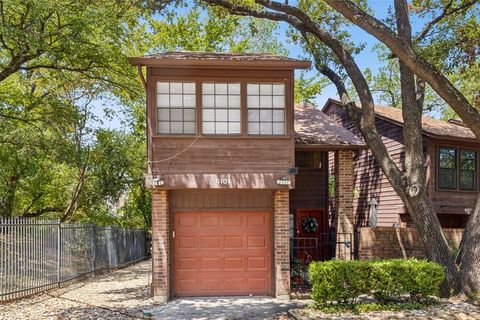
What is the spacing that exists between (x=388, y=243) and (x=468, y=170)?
712 centimetres

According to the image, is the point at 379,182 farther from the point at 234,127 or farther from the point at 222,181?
the point at 222,181

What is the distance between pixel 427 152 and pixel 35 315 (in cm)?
1372

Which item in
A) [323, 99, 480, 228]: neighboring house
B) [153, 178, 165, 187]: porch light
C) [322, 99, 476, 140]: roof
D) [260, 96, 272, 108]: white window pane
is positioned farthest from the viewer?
[323, 99, 480, 228]: neighboring house

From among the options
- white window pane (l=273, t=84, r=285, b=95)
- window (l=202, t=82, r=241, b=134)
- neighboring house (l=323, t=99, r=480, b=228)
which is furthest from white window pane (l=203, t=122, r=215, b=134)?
neighboring house (l=323, t=99, r=480, b=228)

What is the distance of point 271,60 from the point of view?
10.9 m

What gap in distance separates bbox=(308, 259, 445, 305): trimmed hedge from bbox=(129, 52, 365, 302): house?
1.81m

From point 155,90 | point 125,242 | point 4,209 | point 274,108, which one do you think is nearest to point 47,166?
point 4,209

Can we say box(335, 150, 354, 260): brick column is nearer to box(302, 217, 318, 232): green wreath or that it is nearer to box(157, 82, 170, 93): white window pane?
box(302, 217, 318, 232): green wreath

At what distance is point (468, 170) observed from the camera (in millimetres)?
17344

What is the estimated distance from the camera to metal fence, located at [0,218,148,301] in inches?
409

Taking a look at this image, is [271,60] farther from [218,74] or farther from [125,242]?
[125,242]

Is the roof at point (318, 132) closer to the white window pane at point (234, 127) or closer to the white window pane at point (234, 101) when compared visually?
the white window pane at point (234, 127)

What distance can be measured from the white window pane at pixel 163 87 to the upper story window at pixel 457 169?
10950 millimetres

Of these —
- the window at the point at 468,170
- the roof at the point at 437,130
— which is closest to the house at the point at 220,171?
the roof at the point at 437,130
